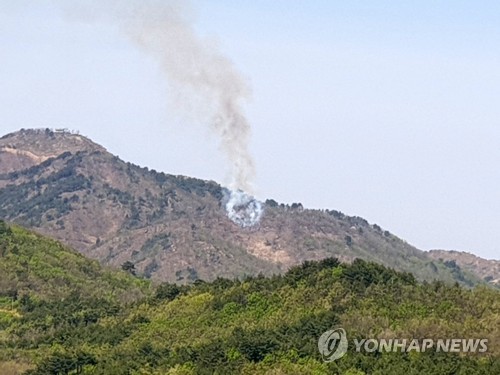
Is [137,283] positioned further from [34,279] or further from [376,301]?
[376,301]

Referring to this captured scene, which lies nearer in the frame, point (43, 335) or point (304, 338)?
point (304, 338)

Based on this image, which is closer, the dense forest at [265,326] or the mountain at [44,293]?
the dense forest at [265,326]

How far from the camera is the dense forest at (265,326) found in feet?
231

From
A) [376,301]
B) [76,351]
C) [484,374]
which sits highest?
[376,301]

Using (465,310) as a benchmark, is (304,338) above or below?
below

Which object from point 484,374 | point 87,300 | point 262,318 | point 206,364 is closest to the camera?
point 484,374

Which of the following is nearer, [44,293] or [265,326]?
[265,326]

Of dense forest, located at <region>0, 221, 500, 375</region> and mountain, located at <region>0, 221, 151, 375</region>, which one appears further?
mountain, located at <region>0, 221, 151, 375</region>

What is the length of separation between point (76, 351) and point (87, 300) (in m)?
44.9

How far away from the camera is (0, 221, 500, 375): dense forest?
70500mm

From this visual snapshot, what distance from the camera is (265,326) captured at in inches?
3280

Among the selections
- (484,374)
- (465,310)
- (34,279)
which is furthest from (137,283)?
(484,374)

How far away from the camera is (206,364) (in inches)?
2847

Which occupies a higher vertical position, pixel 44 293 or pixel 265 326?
pixel 44 293
